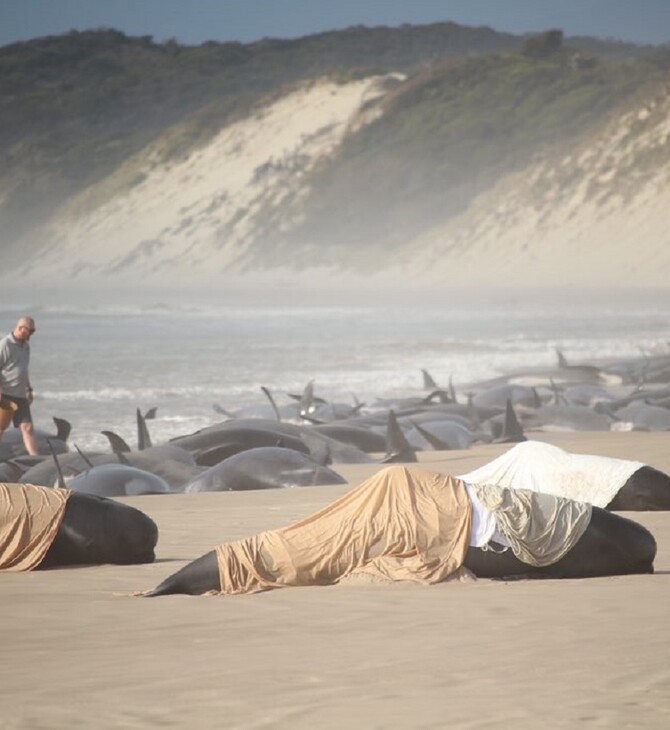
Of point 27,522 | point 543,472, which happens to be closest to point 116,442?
point 543,472

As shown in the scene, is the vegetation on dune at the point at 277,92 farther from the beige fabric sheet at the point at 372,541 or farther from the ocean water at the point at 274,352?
the beige fabric sheet at the point at 372,541

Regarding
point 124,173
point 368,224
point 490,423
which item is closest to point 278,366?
point 490,423

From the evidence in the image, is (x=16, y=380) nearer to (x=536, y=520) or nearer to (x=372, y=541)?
(x=372, y=541)

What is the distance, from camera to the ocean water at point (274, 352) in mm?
24219

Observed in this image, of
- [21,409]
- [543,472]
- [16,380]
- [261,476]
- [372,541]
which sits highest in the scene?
[372,541]

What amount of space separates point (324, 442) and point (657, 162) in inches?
2524

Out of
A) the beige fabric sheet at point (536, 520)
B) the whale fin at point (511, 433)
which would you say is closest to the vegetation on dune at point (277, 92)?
the whale fin at point (511, 433)

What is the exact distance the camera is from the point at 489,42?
150 m

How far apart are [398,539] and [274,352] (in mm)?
33341

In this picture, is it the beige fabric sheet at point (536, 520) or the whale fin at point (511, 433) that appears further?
the whale fin at point (511, 433)

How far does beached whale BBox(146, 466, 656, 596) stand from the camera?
6.29 meters

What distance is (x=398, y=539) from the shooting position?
6.34 m

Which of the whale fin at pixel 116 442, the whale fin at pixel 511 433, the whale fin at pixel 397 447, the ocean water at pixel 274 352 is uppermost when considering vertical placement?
the whale fin at pixel 116 442

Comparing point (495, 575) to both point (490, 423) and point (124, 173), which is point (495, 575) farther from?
point (124, 173)
